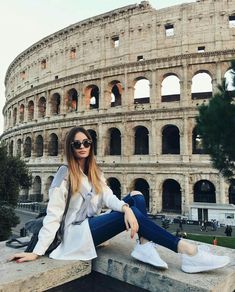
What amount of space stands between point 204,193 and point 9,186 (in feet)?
45.1

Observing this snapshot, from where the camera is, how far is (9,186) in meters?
10.5

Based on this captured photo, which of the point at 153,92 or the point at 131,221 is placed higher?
the point at 153,92

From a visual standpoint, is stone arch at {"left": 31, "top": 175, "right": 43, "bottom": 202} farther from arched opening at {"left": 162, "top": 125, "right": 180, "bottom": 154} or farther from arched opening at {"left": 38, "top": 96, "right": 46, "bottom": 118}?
arched opening at {"left": 162, "top": 125, "right": 180, "bottom": 154}

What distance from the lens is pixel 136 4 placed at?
20.7m

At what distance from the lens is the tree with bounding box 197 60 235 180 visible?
834 centimetres

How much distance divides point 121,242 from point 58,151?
21.3 meters

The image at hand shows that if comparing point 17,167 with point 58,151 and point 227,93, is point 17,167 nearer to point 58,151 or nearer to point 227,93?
point 227,93

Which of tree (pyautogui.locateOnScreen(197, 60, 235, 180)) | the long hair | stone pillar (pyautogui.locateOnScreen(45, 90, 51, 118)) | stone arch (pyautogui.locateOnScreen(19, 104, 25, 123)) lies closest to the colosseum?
stone pillar (pyautogui.locateOnScreen(45, 90, 51, 118))

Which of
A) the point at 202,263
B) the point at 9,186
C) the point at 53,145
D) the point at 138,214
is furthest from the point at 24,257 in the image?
the point at 53,145

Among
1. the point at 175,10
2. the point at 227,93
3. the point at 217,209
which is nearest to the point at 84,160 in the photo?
the point at 227,93

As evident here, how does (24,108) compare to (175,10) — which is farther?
(24,108)

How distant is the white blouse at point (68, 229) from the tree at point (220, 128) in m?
6.81

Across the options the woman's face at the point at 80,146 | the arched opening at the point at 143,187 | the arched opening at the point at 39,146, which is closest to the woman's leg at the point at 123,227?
the woman's face at the point at 80,146

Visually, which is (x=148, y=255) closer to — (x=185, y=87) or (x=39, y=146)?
(x=185, y=87)
